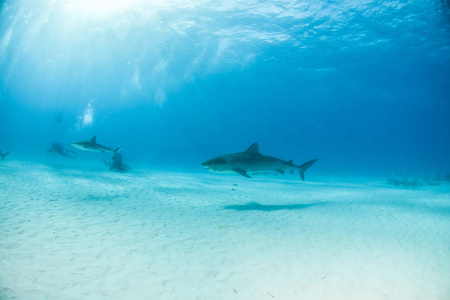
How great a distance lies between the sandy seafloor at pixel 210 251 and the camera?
3578mm

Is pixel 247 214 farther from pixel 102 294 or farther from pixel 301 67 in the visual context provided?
pixel 301 67

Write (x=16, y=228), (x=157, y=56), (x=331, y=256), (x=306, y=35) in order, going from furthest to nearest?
(x=157, y=56)
(x=306, y=35)
(x=16, y=228)
(x=331, y=256)

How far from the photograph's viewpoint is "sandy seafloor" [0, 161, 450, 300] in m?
3.58

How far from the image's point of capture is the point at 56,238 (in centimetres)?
511

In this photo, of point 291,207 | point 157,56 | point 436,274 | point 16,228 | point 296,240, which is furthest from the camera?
point 157,56

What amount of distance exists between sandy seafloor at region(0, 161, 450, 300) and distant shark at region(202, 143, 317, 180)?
1.60 meters

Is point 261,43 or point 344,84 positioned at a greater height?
point 344,84

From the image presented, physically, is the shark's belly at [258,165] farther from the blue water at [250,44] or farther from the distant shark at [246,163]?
the blue water at [250,44]

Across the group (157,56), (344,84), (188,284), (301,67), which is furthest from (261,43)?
(188,284)

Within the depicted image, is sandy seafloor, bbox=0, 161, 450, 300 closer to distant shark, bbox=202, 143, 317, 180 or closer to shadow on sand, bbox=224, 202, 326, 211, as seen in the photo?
shadow on sand, bbox=224, 202, 326, 211

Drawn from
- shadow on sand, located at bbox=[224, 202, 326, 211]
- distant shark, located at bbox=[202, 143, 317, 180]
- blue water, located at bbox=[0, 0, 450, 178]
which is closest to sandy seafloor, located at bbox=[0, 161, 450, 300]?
shadow on sand, located at bbox=[224, 202, 326, 211]

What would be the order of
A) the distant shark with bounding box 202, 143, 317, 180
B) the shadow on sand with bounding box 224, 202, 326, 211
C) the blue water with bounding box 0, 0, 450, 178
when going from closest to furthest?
the distant shark with bounding box 202, 143, 317, 180 → the shadow on sand with bounding box 224, 202, 326, 211 → the blue water with bounding box 0, 0, 450, 178

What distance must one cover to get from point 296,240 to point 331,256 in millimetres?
996

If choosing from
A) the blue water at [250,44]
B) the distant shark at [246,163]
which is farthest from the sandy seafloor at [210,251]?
the blue water at [250,44]
